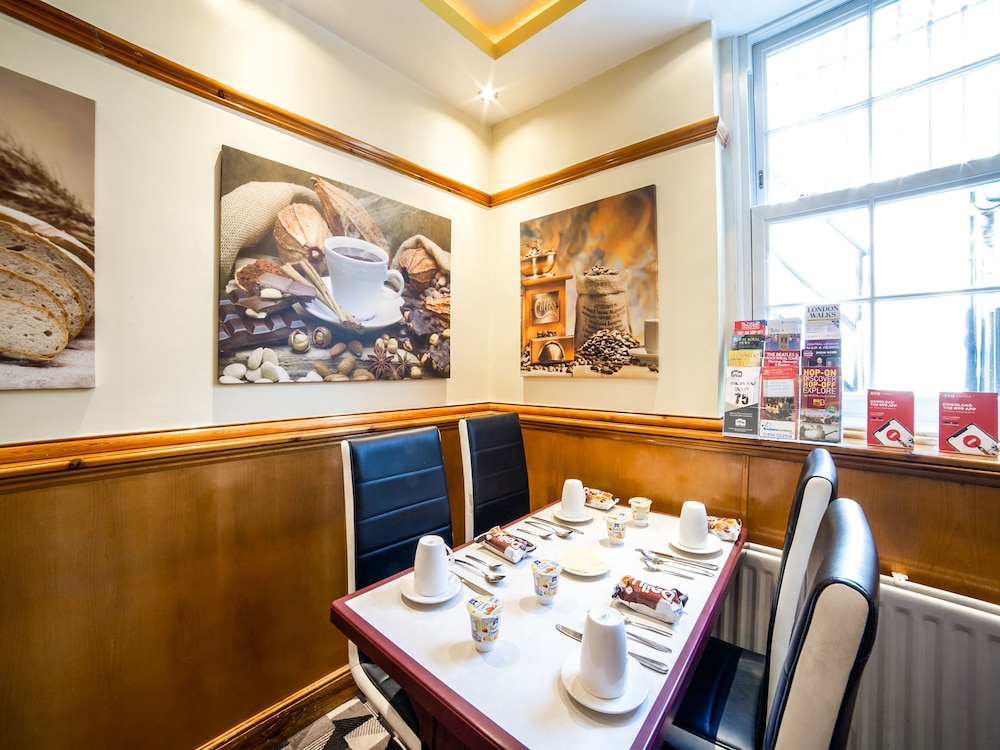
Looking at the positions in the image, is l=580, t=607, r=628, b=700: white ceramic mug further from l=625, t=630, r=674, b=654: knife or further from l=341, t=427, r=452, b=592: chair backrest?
l=341, t=427, r=452, b=592: chair backrest

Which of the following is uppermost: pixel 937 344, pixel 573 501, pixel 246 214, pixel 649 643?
pixel 246 214

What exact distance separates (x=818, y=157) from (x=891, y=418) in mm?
1077

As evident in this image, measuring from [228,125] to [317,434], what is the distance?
1.17 m

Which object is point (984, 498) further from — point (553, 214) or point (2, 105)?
point (2, 105)

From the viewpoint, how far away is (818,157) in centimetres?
172

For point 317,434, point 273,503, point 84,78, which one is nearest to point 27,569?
point 273,503

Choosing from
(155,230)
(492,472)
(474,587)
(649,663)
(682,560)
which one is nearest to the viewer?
(649,663)

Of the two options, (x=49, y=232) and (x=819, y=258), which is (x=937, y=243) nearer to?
(x=819, y=258)

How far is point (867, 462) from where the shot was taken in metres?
1.39

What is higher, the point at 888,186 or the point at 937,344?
the point at 888,186

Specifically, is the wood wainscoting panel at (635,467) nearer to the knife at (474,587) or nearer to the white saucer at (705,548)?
the white saucer at (705,548)

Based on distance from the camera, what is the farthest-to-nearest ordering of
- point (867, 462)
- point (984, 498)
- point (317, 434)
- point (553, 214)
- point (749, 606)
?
point (553, 214) < point (317, 434) < point (749, 606) < point (867, 462) < point (984, 498)

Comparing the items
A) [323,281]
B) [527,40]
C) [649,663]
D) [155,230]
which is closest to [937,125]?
[527,40]

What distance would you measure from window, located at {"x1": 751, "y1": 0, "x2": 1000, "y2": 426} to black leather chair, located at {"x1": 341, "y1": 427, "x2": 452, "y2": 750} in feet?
4.99
